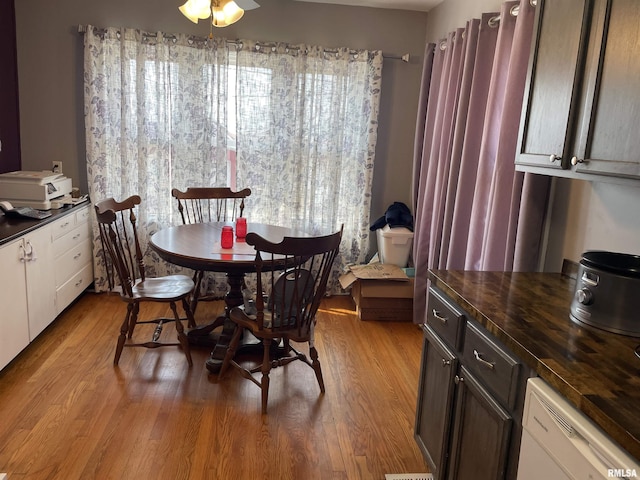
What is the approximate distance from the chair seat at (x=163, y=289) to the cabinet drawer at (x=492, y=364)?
179cm

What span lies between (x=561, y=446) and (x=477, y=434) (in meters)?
0.46

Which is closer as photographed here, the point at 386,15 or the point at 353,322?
the point at 353,322

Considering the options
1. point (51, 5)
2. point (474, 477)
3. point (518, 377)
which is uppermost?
point (51, 5)

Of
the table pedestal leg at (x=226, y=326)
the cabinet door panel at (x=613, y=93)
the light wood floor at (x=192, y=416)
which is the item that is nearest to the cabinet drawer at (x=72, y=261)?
the light wood floor at (x=192, y=416)

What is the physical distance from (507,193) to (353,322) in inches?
69.4

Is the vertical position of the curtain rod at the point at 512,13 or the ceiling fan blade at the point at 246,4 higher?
the curtain rod at the point at 512,13

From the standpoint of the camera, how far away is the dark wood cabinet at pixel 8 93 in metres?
3.65

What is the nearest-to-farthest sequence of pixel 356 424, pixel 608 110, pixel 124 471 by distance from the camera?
1. pixel 608 110
2. pixel 124 471
3. pixel 356 424

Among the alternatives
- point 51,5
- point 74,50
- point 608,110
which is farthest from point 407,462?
point 51,5

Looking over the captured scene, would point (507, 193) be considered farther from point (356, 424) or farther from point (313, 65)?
point (313, 65)

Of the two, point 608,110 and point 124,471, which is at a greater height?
point 608,110

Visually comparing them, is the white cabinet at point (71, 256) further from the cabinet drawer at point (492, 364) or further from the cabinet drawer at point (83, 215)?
the cabinet drawer at point (492, 364)

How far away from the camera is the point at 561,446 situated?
3.63ft

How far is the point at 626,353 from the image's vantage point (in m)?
1.32
